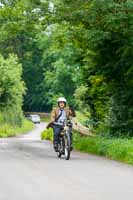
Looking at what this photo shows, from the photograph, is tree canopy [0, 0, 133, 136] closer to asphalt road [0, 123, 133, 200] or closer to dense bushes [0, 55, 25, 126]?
asphalt road [0, 123, 133, 200]

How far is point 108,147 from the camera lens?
19.7 metres

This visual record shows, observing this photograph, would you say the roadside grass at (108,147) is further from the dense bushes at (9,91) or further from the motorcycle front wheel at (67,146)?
the dense bushes at (9,91)

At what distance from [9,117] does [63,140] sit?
50.0 m

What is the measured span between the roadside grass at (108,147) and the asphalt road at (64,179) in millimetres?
449

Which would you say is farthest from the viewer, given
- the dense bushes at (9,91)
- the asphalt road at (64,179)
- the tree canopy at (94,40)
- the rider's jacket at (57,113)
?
the dense bushes at (9,91)

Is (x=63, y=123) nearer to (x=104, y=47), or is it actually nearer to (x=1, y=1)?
(x=104, y=47)

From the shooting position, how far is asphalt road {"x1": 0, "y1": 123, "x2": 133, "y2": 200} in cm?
1102

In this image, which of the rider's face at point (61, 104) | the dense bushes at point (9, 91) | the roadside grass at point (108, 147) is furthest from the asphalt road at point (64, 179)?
the dense bushes at point (9, 91)

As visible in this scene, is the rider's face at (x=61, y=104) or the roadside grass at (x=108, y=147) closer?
the roadside grass at (x=108, y=147)

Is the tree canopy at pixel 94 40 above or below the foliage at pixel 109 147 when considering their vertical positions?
above

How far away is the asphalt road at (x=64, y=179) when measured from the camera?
11.0 metres

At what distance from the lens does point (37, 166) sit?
16.2 m

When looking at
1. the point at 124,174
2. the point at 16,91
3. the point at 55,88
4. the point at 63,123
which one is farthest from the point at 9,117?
the point at 124,174

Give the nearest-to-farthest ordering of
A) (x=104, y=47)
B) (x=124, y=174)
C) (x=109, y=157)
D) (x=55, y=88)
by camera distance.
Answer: (x=124, y=174) < (x=109, y=157) < (x=104, y=47) < (x=55, y=88)
